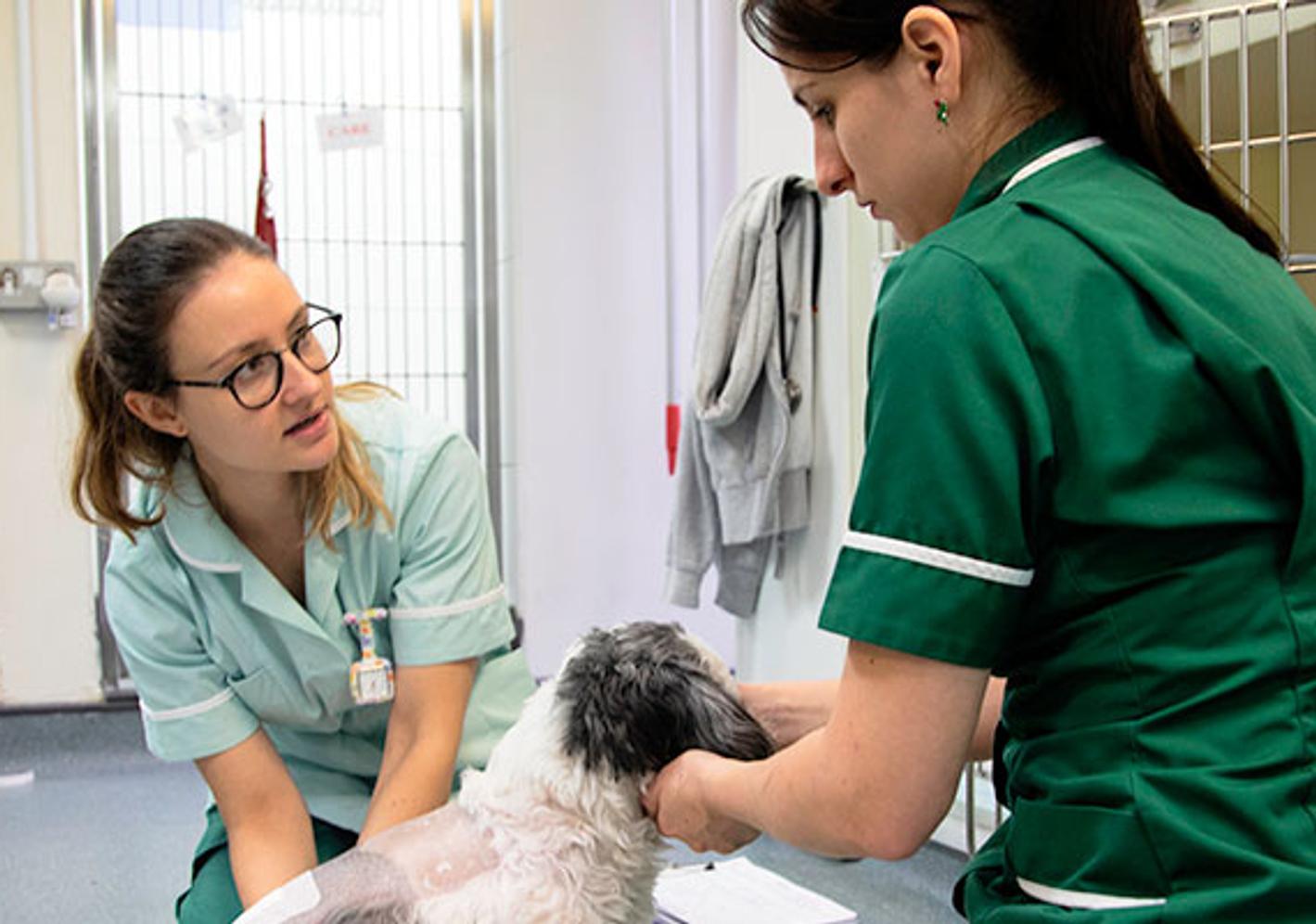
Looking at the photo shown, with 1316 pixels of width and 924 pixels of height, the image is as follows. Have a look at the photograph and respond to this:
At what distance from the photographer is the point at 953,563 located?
0.78 meters

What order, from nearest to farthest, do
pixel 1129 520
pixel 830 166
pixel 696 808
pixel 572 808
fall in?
pixel 1129 520
pixel 830 166
pixel 696 808
pixel 572 808

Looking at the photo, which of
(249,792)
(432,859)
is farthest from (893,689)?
(249,792)

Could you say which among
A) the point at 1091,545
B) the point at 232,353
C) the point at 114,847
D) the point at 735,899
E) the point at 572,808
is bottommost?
the point at 114,847

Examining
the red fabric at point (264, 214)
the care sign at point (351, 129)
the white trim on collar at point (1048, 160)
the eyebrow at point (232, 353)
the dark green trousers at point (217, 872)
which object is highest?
the care sign at point (351, 129)

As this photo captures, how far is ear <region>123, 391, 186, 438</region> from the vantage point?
5.23ft

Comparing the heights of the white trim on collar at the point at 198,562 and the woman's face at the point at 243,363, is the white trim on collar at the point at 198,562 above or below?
below

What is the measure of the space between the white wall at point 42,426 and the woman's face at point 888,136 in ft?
10.6

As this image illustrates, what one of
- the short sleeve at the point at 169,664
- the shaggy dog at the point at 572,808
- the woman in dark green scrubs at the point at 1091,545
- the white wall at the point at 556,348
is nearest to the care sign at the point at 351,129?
the white wall at the point at 556,348

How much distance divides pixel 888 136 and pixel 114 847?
2889 mm

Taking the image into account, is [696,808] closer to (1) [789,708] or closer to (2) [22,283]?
(1) [789,708]

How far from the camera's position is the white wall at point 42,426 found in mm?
3695

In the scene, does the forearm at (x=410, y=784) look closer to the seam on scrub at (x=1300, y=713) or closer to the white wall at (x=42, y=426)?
the seam on scrub at (x=1300, y=713)

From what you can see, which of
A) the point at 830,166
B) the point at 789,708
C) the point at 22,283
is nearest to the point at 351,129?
the point at 22,283

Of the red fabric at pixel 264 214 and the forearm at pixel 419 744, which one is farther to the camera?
the red fabric at pixel 264 214
